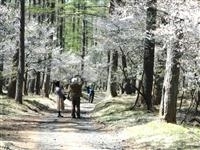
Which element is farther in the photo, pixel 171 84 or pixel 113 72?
pixel 113 72

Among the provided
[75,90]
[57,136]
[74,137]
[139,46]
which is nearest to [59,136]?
[57,136]

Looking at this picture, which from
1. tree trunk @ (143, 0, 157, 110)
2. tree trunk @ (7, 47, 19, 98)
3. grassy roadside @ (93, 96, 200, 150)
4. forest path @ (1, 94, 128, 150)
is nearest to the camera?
grassy roadside @ (93, 96, 200, 150)

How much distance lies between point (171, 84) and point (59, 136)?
434 cm

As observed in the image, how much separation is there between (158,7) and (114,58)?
59.4ft

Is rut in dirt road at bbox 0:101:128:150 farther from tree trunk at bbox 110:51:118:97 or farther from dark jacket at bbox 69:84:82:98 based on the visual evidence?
tree trunk at bbox 110:51:118:97

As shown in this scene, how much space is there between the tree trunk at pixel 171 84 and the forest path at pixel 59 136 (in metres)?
1.90

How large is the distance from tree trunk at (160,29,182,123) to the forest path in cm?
190

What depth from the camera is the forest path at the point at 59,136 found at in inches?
587

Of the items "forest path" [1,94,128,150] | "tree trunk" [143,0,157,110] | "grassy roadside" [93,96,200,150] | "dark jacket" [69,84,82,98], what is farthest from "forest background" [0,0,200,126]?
"dark jacket" [69,84,82,98]

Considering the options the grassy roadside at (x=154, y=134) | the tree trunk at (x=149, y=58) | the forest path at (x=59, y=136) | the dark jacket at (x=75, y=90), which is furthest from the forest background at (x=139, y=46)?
the dark jacket at (x=75, y=90)

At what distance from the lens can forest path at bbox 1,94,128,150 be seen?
48.9 feet

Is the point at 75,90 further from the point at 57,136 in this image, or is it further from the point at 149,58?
the point at 57,136

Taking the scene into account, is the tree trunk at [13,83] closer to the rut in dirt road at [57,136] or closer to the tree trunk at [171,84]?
the rut in dirt road at [57,136]

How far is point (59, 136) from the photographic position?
17.1m
